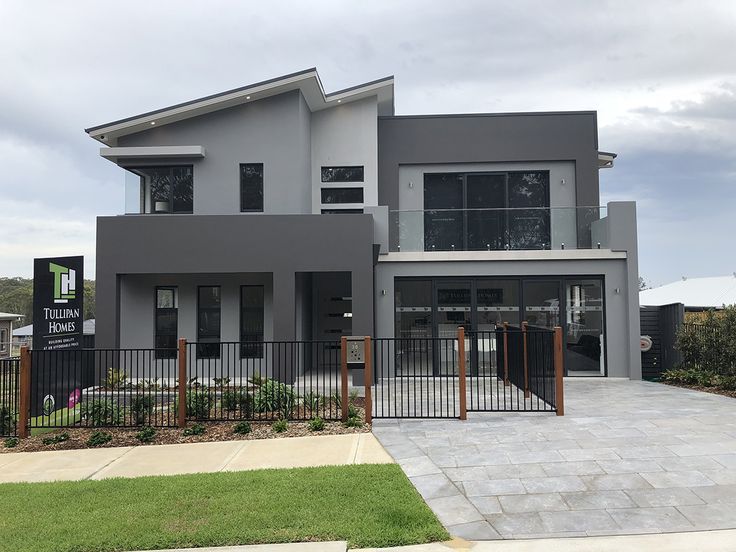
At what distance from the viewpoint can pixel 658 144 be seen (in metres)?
24.2

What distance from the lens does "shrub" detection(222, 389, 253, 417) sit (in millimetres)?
9094

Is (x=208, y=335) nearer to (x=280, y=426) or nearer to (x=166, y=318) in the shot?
(x=166, y=318)

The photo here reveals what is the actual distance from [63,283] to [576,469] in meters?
9.31

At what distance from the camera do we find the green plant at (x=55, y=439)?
8094 mm

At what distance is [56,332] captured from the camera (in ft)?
31.0

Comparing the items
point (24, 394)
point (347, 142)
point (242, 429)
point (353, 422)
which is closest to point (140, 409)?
point (24, 394)

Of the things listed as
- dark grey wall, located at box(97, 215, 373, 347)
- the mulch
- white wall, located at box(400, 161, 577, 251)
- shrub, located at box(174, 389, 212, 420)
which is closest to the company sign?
shrub, located at box(174, 389, 212, 420)

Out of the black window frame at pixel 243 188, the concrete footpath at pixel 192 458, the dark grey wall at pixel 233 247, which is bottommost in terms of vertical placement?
the concrete footpath at pixel 192 458

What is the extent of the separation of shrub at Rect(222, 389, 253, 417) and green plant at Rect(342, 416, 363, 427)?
5.97ft

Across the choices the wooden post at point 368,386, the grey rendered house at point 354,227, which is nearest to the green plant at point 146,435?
the wooden post at point 368,386

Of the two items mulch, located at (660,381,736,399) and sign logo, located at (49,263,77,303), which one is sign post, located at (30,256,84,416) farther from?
mulch, located at (660,381,736,399)

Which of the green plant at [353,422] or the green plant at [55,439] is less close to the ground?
the green plant at [353,422]

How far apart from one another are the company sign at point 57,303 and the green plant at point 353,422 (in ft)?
17.7

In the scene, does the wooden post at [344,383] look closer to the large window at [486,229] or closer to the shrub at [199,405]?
the shrub at [199,405]
